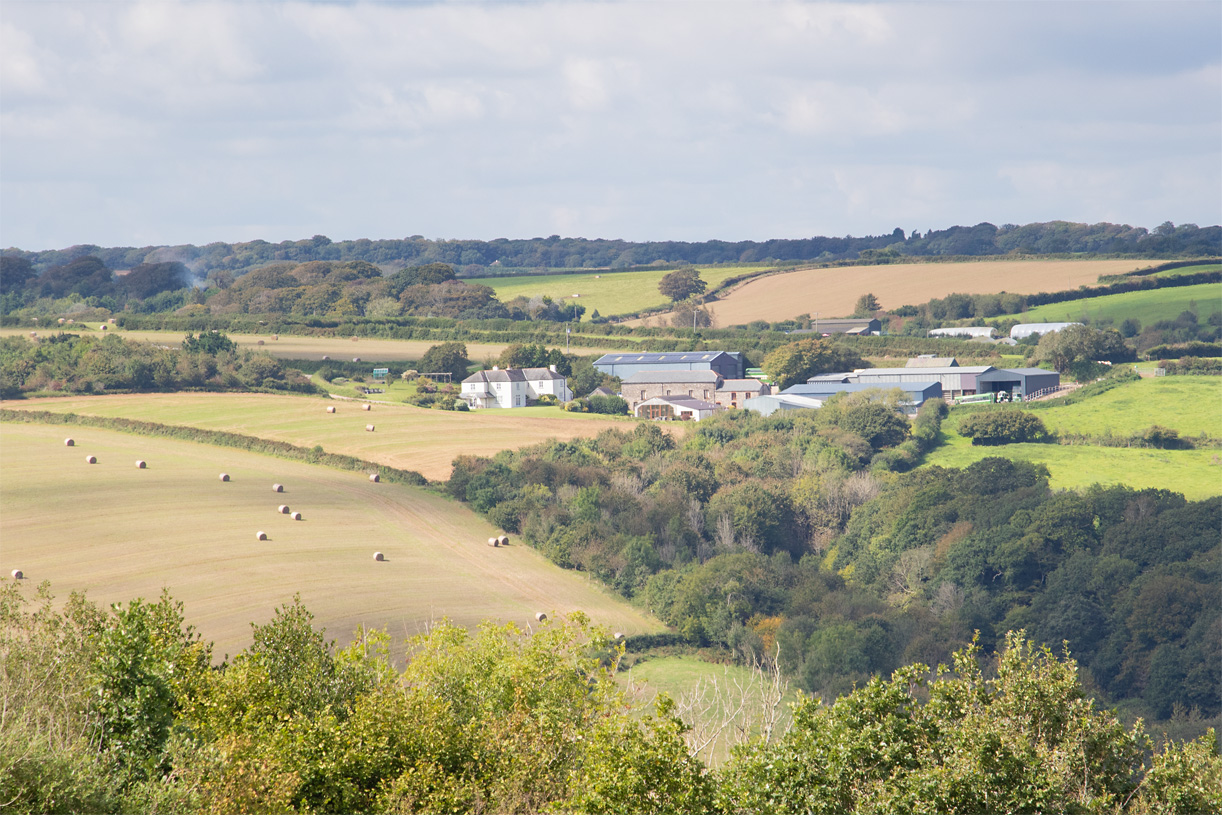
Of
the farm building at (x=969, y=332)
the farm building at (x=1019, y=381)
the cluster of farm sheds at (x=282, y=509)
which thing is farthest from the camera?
the farm building at (x=969, y=332)

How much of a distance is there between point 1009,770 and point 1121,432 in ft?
273

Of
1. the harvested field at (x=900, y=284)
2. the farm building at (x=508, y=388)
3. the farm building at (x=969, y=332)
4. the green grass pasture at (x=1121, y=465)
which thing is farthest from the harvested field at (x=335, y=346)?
the green grass pasture at (x=1121, y=465)

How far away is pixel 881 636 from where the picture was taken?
65.9 metres

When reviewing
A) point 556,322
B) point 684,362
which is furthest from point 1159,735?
point 556,322

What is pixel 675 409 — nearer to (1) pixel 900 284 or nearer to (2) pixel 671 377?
(2) pixel 671 377

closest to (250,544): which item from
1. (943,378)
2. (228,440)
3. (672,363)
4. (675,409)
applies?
(228,440)

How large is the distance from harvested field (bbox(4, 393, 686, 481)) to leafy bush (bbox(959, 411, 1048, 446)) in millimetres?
25566

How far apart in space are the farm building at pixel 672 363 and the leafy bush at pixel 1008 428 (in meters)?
28.9

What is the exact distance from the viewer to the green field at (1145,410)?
94750mm

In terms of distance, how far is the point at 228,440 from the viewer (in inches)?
3469

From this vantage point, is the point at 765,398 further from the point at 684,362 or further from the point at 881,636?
the point at 881,636

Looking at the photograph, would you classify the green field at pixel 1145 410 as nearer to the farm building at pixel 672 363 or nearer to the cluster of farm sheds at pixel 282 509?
the farm building at pixel 672 363

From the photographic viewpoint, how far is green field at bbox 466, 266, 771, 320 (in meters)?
165

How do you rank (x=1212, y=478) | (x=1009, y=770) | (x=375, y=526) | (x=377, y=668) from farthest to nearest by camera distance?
(x=1212, y=478) < (x=375, y=526) < (x=377, y=668) < (x=1009, y=770)
